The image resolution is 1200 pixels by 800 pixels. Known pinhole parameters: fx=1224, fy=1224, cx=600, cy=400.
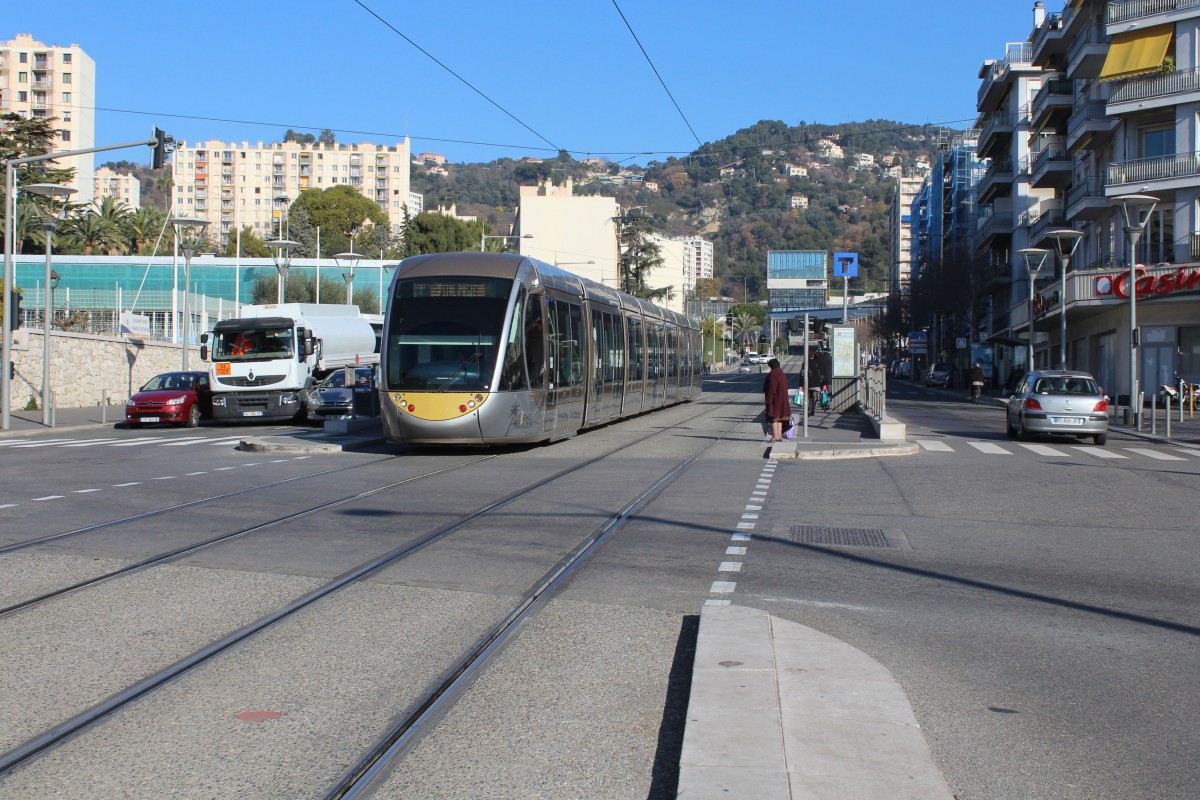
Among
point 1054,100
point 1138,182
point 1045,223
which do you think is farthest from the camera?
point 1045,223

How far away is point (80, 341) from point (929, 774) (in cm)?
4421

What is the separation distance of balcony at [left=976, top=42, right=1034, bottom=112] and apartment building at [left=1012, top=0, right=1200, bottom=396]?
54.3 feet

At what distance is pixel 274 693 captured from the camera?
20.2ft

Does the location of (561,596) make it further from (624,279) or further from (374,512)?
(624,279)

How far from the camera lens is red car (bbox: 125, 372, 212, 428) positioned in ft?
110

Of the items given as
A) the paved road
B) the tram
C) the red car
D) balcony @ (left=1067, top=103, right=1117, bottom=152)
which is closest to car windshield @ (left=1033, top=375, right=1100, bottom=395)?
the paved road

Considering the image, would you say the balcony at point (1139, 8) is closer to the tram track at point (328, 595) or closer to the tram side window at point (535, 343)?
the tram side window at point (535, 343)

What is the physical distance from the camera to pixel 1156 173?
158ft

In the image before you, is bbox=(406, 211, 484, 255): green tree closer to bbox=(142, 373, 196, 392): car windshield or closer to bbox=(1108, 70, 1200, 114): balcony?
bbox=(1108, 70, 1200, 114): balcony

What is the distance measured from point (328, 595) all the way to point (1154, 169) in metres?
47.4

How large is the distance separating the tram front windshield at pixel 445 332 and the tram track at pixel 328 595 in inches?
243

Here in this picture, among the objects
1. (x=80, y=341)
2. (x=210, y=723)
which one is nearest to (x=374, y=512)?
(x=210, y=723)

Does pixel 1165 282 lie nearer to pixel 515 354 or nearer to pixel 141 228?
pixel 515 354

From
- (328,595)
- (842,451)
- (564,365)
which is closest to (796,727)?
(328,595)
